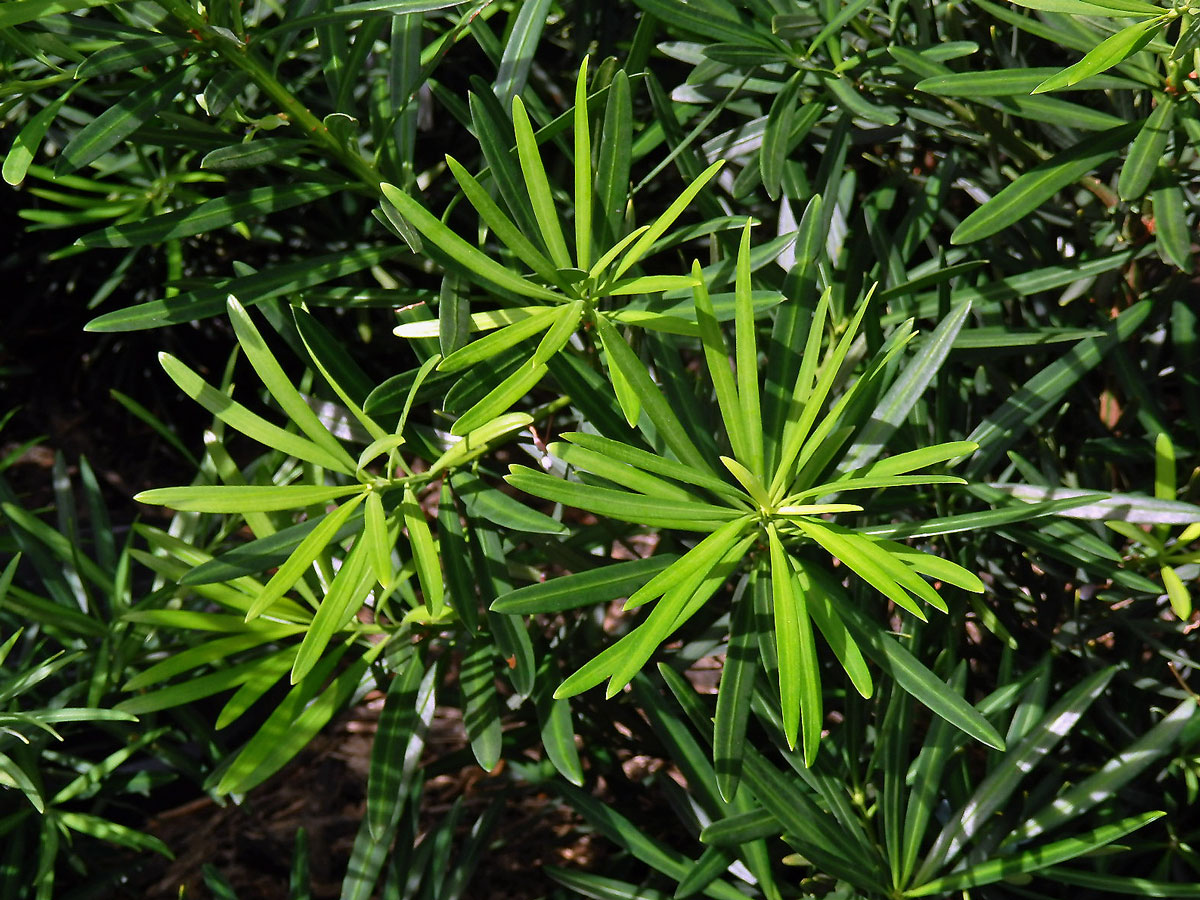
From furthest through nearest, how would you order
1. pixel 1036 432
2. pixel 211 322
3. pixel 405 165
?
pixel 211 322 → pixel 1036 432 → pixel 405 165

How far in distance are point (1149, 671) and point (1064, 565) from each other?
0.14m

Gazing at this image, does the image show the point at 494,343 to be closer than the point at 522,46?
Yes

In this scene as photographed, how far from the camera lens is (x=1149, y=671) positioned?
39.5 inches

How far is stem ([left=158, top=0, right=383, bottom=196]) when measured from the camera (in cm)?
67

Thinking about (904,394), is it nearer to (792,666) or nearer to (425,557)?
(792,666)

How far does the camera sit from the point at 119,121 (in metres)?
0.68

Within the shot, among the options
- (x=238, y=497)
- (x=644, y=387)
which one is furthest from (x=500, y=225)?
(x=238, y=497)

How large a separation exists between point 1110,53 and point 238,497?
572 mm

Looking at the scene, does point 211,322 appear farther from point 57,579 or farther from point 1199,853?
point 1199,853

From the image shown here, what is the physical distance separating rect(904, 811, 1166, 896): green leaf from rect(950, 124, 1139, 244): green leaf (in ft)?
1.50

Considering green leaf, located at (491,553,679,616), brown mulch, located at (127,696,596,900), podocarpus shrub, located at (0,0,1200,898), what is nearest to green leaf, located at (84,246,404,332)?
podocarpus shrub, located at (0,0,1200,898)

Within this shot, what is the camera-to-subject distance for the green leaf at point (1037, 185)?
743 millimetres

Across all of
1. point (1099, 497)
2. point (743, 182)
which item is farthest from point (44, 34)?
point (1099, 497)

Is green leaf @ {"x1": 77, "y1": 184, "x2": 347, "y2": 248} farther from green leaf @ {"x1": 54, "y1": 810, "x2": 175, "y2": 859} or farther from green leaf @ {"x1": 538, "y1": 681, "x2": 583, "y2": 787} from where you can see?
green leaf @ {"x1": 54, "y1": 810, "x2": 175, "y2": 859}
